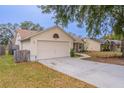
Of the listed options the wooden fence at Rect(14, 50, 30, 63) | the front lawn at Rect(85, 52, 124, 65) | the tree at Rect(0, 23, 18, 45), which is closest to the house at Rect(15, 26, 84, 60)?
the wooden fence at Rect(14, 50, 30, 63)

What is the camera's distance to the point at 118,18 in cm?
2089

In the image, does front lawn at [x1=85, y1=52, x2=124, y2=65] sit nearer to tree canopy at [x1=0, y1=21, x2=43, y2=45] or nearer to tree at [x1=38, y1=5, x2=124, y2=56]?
tree at [x1=38, y1=5, x2=124, y2=56]

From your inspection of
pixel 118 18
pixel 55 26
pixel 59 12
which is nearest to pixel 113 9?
pixel 118 18

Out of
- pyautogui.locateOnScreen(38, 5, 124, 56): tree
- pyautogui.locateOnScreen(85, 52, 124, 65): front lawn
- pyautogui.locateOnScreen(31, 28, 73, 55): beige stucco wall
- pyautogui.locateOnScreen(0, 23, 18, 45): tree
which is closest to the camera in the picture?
pyautogui.locateOnScreen(85, 52, 124, 65): front lawn

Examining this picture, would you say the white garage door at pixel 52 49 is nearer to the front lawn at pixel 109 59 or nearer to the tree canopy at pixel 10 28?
the front lawn at pixel 109 59

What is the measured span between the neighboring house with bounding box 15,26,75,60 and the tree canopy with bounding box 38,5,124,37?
2043 millimetres

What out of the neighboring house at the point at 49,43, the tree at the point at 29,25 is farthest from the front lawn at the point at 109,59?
the tree at the point at 29,25

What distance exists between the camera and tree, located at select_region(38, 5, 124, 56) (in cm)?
1909

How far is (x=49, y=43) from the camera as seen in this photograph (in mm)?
22078

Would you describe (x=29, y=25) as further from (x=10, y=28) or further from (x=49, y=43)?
(x=49, y=43)

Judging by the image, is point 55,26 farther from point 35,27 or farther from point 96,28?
point 35,27

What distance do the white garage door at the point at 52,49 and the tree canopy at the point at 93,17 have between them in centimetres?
261
